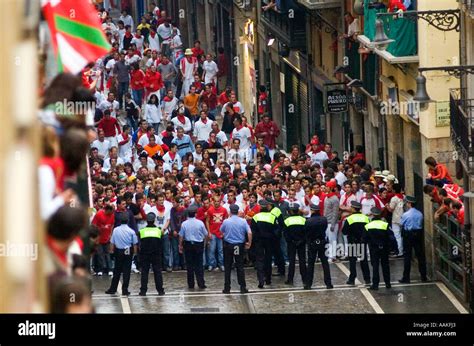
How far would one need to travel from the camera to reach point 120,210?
21109mm

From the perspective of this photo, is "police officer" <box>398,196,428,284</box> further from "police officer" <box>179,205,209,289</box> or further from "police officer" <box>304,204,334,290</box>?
"police officer" <box>179,205,209,289</box>

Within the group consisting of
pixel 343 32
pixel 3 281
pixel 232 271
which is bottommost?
pixel 232 271

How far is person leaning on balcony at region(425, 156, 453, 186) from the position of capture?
70.5 ft

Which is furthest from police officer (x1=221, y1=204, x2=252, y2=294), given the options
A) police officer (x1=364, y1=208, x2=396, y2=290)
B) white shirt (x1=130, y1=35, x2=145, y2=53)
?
white shirt (x1=130, y1=35, x2=145, y2=53)

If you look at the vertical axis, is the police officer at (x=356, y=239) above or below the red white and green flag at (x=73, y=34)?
below

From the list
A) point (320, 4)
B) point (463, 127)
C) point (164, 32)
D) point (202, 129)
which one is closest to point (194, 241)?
point (463, 127)

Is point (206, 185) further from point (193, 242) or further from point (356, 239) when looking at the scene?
point (356, 239)

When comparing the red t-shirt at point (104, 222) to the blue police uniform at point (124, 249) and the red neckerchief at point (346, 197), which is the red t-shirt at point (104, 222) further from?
the red neckerchief at point (346, 197)

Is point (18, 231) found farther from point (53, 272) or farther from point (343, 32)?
point (343, 32)

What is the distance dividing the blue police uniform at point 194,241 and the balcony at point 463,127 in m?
3.38

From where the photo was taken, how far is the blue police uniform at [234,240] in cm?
2044

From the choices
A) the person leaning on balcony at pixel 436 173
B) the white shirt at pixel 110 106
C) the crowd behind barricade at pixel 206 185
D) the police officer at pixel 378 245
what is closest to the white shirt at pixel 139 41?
the crowd behind barricade at pixel 206 185


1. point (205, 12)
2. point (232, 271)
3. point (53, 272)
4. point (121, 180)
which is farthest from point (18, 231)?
point (205, 12)

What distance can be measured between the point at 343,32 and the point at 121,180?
7.68m
